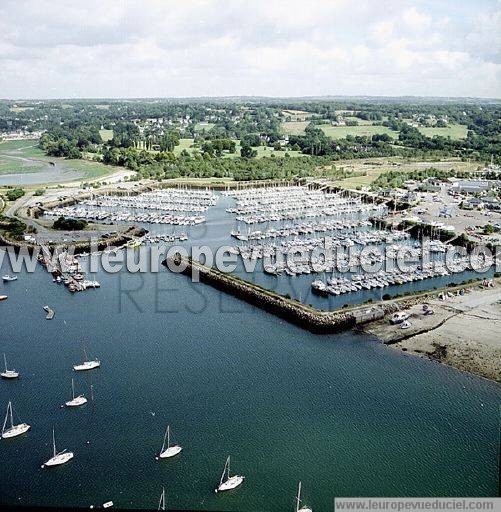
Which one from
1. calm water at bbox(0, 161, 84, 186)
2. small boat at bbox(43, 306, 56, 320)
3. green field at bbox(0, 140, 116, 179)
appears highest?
green field at bbox(0, 140, 116, 179)

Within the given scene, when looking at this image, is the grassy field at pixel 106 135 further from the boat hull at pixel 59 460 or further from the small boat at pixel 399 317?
the boat hull at pixel 59 460

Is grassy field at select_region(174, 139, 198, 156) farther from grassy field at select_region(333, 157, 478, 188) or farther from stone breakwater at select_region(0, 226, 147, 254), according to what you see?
stone breakwater at select_region(0, 226, 147, 254)

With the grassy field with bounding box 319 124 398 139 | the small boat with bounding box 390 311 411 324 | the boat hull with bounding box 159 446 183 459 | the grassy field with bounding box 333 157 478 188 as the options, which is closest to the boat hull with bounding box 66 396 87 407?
the boat hull with bounding box 159 446 183 459

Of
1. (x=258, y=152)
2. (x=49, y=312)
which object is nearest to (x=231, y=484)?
(x=49, y=312)

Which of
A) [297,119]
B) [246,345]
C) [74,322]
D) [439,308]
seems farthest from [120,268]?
[297,119]

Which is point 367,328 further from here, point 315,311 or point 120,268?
point 120,268

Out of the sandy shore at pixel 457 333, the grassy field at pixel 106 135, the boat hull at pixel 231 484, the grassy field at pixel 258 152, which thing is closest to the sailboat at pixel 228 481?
the boat hull at pixel 231 484

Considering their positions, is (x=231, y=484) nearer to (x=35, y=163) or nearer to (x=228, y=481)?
(x=228, y=481)
